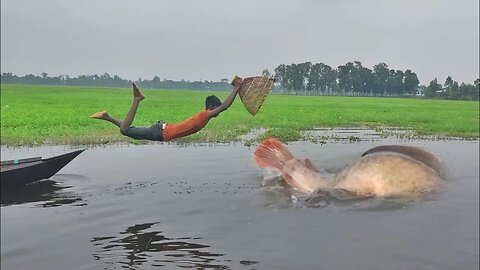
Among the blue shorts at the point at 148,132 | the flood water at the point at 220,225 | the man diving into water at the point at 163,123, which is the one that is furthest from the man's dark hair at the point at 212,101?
the flood water at the point at 220,225

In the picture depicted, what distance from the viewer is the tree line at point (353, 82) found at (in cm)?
2631

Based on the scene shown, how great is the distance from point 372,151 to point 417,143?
1290 cm

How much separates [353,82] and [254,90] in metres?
31.2

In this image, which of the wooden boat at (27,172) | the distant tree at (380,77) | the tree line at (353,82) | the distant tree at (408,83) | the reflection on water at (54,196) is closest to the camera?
the wooden boat at (27,172)

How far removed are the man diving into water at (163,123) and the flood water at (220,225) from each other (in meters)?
1.24

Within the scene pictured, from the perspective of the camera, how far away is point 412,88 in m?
56.2

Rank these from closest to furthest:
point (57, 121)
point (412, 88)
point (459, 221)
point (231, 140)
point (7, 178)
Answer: point (7, 178)
point (459, 221)
point (231, 140)
point (57, 121)
point (412, 88)

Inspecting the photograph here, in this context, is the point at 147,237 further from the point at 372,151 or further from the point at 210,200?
the point at 372,151

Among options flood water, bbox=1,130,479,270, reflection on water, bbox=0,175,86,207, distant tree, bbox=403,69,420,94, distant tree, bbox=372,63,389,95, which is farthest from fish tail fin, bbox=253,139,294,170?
distant tree, bbox=403,69,420,94

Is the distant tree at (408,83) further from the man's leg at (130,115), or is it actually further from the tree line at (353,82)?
the man's leg at (130,115)

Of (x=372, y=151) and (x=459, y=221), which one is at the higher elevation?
(x=372, y=151)

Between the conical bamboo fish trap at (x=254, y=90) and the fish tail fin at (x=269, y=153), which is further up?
the conical bamboo fish trap at (x=254, y=90)

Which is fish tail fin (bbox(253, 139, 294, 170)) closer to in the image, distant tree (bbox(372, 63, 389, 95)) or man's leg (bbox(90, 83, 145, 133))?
man's leg (bbox(90, 83, 145, 133))

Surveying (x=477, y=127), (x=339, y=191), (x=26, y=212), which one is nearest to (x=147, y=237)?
(x=26, y=212)
